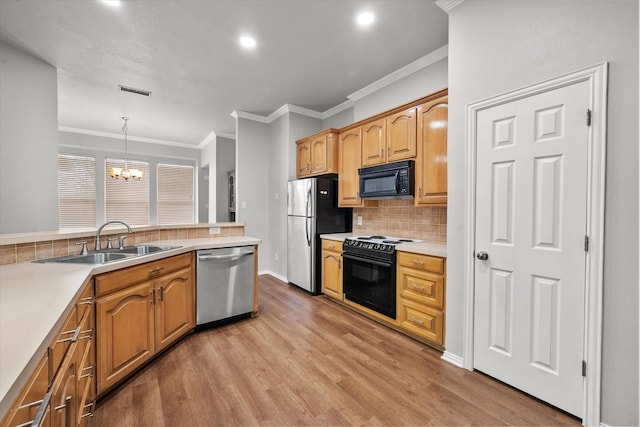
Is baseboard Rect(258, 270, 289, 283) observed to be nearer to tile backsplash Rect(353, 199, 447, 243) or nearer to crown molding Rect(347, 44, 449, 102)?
tile backsplash Rect(353, 199, 447, 243)

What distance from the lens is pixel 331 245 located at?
3.66 meters

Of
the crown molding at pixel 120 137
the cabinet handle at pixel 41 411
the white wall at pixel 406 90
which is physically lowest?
the cabinet handle at pixel 41 411

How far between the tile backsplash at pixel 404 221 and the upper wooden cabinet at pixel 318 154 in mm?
777

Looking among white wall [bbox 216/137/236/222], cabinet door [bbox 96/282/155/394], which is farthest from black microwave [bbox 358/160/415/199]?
white wall [bbox 216/137/236/222]

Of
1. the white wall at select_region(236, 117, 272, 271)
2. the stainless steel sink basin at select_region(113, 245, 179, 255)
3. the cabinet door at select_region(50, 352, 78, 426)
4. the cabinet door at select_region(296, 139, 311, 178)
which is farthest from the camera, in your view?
the white wall at select_region(236, 117, 272, 271)

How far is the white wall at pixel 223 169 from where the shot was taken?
6.23 meters

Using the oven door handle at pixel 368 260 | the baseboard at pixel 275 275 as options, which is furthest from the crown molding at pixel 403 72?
the baseboard at pixel 275 275

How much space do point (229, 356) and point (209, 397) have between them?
0.50m

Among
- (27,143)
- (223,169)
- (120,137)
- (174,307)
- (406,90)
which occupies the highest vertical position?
(120,137)

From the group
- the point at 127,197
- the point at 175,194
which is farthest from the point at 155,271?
the point at 175,194

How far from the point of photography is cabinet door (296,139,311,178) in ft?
14.0

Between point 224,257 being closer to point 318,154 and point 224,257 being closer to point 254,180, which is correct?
point 318,154

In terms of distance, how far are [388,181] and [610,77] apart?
1.81 m

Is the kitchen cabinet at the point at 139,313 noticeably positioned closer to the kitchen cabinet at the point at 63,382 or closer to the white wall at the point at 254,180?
the kitchen cabinet at the point at 63,382
